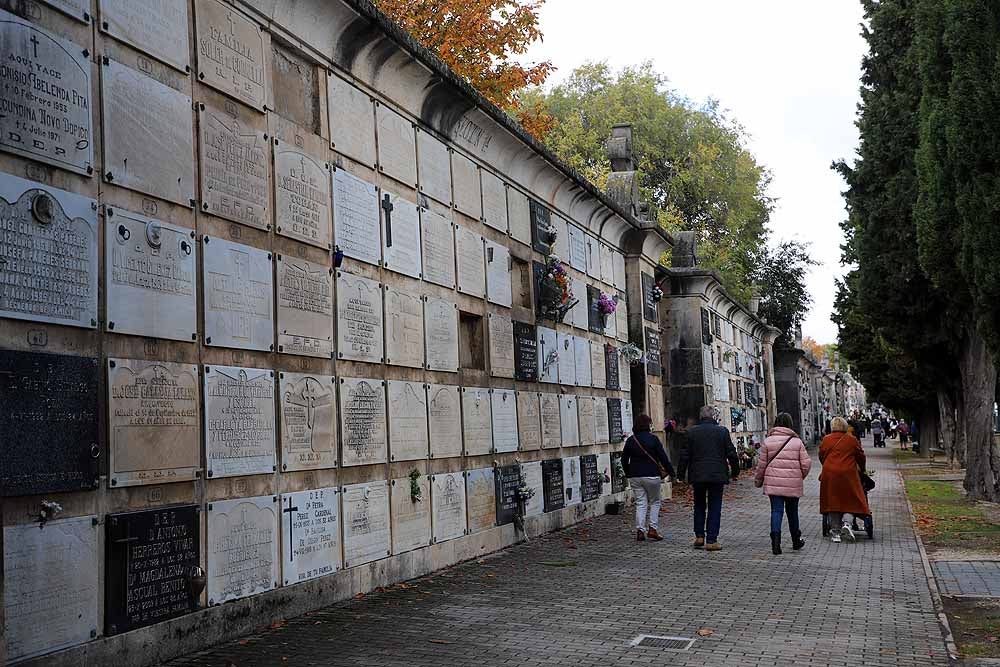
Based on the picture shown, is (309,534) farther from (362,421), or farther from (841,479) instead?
(841,479)

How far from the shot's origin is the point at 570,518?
13242mm

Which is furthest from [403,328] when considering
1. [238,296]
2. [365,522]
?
[238,296]

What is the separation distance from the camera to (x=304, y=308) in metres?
7.22

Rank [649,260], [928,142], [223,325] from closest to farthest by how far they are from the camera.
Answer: [223,325] < [928,142] < [649,260]

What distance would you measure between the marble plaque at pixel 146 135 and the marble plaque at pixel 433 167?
143 inches

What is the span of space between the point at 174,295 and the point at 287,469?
163cm

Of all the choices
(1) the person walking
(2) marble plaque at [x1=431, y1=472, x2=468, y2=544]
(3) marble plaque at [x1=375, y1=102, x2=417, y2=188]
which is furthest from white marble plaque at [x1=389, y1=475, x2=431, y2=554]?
(1) the person walking

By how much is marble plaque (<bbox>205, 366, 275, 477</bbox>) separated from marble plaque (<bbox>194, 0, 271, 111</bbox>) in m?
1.82

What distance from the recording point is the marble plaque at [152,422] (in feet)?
17.0

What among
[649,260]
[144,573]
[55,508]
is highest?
[649,260]

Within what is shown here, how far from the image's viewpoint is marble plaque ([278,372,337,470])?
6891mm

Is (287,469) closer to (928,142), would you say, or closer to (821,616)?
(821,616)

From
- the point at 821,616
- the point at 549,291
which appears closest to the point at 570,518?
the point at 549,291

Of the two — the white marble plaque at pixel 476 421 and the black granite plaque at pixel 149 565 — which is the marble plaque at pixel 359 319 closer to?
the white marble plaque at pixel 476 421
